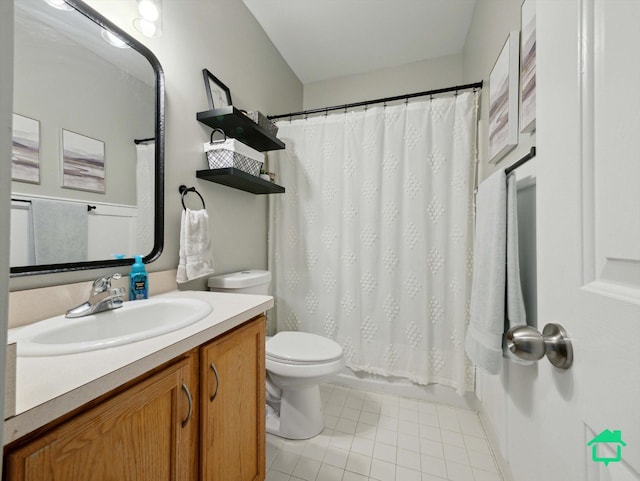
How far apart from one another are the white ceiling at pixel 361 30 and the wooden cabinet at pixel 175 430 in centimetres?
204

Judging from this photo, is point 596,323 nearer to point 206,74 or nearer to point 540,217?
point 540,217

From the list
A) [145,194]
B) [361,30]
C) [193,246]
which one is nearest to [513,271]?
[193,246]

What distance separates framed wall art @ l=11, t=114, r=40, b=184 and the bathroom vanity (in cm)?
55

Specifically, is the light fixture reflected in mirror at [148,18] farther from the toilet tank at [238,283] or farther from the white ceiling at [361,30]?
the toilet tank at [238,283]

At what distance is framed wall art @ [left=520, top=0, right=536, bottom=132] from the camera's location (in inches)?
35.0

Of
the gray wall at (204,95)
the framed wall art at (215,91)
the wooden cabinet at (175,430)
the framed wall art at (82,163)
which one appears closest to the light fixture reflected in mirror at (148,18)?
the gray wall at (204,95)

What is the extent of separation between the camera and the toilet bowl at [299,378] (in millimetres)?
1328

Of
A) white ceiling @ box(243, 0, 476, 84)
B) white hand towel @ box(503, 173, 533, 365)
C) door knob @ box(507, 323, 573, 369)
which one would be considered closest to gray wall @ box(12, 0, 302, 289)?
white ceiling @ box(243, 0, 476, 84)

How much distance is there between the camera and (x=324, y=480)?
116 cm

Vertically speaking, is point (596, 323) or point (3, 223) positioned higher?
point (3, 223)

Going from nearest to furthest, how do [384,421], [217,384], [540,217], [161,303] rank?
1. [540,217]
2. [217,384]
3. [161,303]
4. [384,421]

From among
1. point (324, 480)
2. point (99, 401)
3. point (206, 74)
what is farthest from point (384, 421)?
point (206, 74)

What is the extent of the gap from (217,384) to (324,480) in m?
0.80

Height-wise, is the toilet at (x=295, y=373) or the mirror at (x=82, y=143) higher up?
the mirror at (x=82, y=143)
